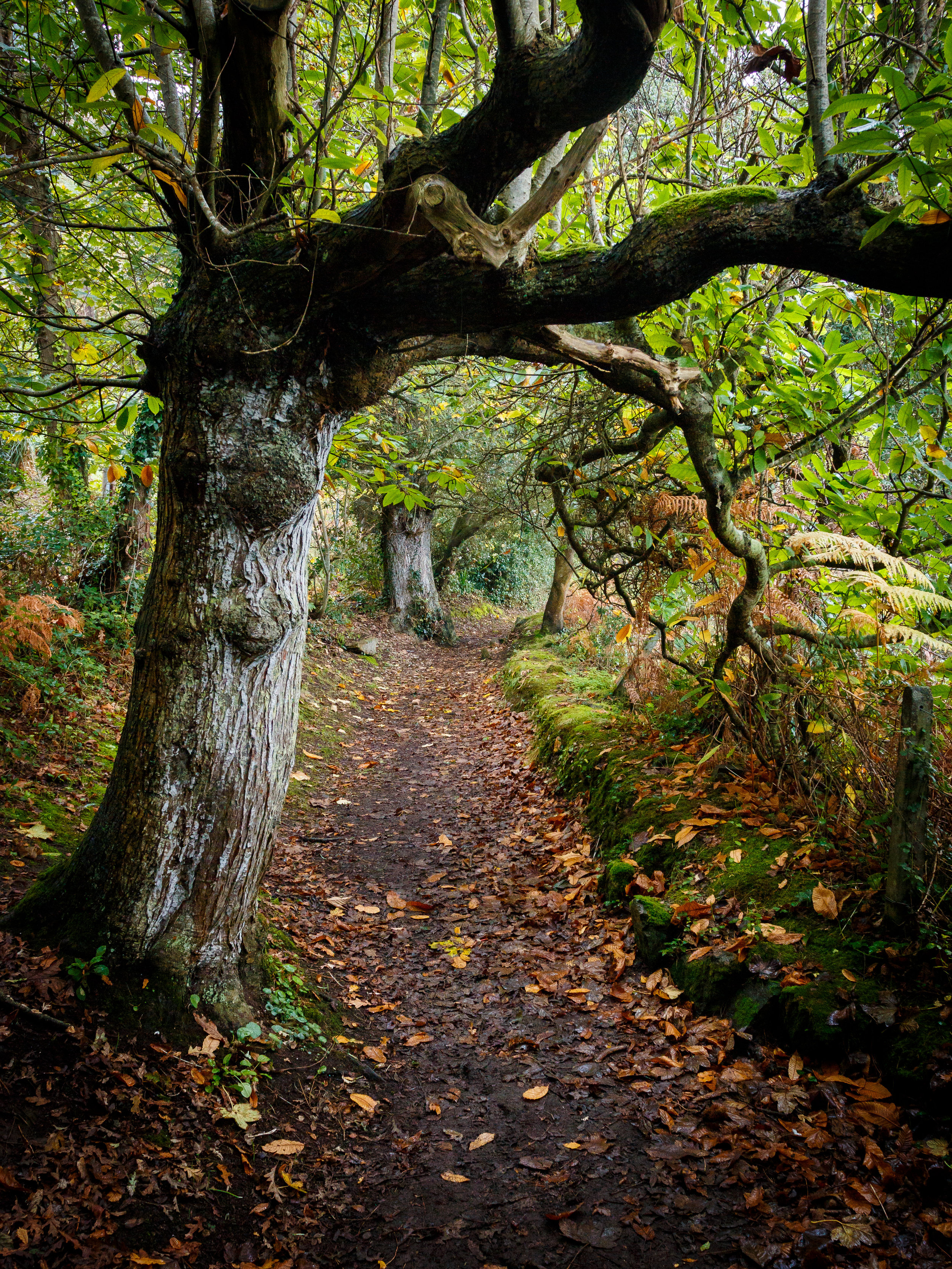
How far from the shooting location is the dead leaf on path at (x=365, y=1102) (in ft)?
10.7

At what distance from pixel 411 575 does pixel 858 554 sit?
1394cm

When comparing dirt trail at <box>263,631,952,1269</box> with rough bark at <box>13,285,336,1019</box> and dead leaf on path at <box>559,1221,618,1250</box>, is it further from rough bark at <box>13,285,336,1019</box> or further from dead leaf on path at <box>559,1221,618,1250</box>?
rough bark at <box>13,285,336,1019</box>

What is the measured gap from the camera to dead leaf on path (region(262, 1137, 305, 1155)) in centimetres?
283

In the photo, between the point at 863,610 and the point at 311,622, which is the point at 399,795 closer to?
the point at 863,610

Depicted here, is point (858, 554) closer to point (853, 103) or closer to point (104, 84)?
point (853, 103)

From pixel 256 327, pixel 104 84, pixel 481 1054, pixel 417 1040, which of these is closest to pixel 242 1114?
pixel 417 1040

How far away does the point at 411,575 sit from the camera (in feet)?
56.5

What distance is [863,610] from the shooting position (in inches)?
163

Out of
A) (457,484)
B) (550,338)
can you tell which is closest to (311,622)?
(457,484)

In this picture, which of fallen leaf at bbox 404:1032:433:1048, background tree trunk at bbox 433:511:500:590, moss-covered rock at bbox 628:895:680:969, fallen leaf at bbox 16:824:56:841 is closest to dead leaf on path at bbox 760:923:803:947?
moss-covered rock at bbox 628:895:680:969

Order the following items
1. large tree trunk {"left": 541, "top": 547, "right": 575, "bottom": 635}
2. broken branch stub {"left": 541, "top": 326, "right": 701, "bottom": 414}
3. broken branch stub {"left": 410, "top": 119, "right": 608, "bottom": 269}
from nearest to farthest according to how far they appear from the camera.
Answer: broken branch stub {"left": 410, "top": 119, "right": 608, "bottom": 269} < broken branch stub {"left": 541, "top": 326, "right": 701, "bottom": 414} < large tree trunk {"left": 541, "top": 547, "right": 575, "bottom": 635}

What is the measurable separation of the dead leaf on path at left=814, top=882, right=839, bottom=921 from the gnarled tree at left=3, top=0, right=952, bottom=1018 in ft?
9.48

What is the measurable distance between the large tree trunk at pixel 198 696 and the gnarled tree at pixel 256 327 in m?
0.01

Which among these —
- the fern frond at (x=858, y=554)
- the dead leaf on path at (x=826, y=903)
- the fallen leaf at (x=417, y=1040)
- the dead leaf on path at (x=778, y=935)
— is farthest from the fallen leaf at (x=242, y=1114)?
the fern frond at (x=858, y=554)
